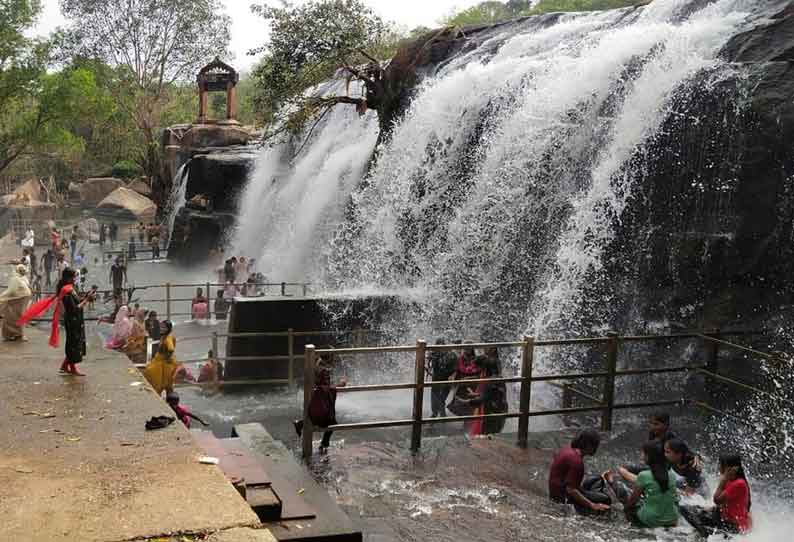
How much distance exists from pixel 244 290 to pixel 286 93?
9.05m

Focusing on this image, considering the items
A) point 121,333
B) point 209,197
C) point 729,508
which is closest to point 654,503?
point 729,508

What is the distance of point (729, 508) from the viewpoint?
19.5 feet

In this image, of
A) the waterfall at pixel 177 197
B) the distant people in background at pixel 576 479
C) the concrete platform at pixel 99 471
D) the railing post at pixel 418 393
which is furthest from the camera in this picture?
the waterfall at pixel 177 197

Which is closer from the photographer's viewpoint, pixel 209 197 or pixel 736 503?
pixel 736 503

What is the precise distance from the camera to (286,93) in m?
25.3

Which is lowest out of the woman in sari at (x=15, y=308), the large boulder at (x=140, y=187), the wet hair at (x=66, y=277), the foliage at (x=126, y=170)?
the woman in sari at (x=15, y=308)

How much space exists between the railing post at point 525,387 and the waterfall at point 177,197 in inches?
1048

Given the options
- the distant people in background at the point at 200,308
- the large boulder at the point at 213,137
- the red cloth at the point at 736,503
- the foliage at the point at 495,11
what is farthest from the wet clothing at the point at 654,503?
the foliage at the point at 495,11

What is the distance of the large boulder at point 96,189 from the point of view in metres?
51.1

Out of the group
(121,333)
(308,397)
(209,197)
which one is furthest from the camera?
(209,197)

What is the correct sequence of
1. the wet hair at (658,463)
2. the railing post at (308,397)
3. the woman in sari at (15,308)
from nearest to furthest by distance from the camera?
the wet hair at (658,463)
the railing post at (308,397)
the woman in sari at (15,308)

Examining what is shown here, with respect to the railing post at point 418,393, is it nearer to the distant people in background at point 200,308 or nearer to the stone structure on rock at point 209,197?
the distant people in background at point 200,308

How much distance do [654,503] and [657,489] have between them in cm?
11

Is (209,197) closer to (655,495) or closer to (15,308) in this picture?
(15,308)
